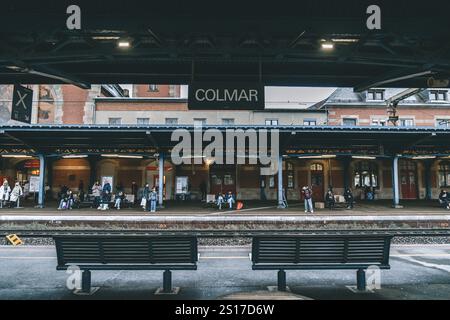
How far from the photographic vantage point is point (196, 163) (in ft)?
81.6

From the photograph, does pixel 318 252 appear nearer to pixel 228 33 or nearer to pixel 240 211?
pixel 228 33

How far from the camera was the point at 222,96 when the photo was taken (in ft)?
16.8

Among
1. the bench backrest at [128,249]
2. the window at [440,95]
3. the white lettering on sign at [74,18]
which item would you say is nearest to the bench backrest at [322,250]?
the bench backrest at [128,249]

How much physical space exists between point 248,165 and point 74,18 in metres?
21.6

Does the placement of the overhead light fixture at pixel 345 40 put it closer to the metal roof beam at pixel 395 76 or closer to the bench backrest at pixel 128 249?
the metal roof beam at pixel 395 76

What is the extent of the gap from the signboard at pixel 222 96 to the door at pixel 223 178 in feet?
67.7

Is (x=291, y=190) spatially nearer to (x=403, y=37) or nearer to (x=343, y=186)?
(x=343, y=186)

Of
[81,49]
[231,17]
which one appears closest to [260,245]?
[231,17]

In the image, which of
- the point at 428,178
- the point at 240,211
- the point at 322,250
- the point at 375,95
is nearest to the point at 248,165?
the point at 240,211

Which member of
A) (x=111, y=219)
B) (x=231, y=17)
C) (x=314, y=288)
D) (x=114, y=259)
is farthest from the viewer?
(x=111, y=219)

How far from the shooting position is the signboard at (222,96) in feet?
16.8
